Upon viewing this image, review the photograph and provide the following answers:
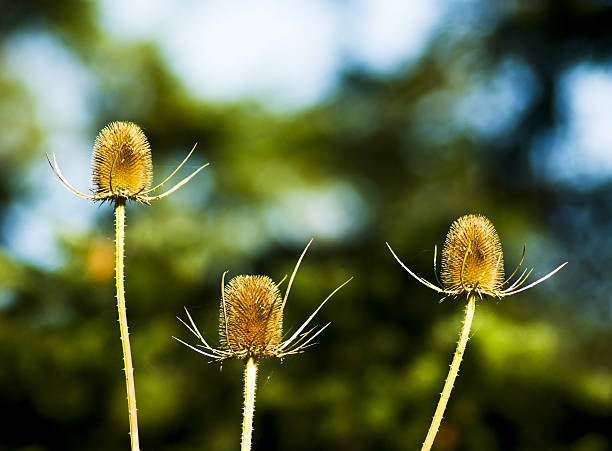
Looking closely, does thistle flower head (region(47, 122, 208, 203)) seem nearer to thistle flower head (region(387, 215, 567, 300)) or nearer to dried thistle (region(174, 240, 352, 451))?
dried thistle (region(174, 240, 352, 451))

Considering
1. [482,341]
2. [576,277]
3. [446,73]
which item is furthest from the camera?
[446,73]

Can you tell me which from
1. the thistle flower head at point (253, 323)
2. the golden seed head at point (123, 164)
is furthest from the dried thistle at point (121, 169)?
the thistle flower head at point (253, 323)

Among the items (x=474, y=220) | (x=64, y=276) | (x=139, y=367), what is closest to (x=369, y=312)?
(x=139, y=367)

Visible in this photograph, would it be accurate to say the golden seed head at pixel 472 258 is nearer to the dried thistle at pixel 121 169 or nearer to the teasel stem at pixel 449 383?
the teasel stem at pixel 449 383

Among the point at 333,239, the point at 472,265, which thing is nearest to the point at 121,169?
the point at 472,265

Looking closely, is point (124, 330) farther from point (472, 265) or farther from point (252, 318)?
point (472, 265)

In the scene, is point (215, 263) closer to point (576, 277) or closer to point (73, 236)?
point (73, 236)
